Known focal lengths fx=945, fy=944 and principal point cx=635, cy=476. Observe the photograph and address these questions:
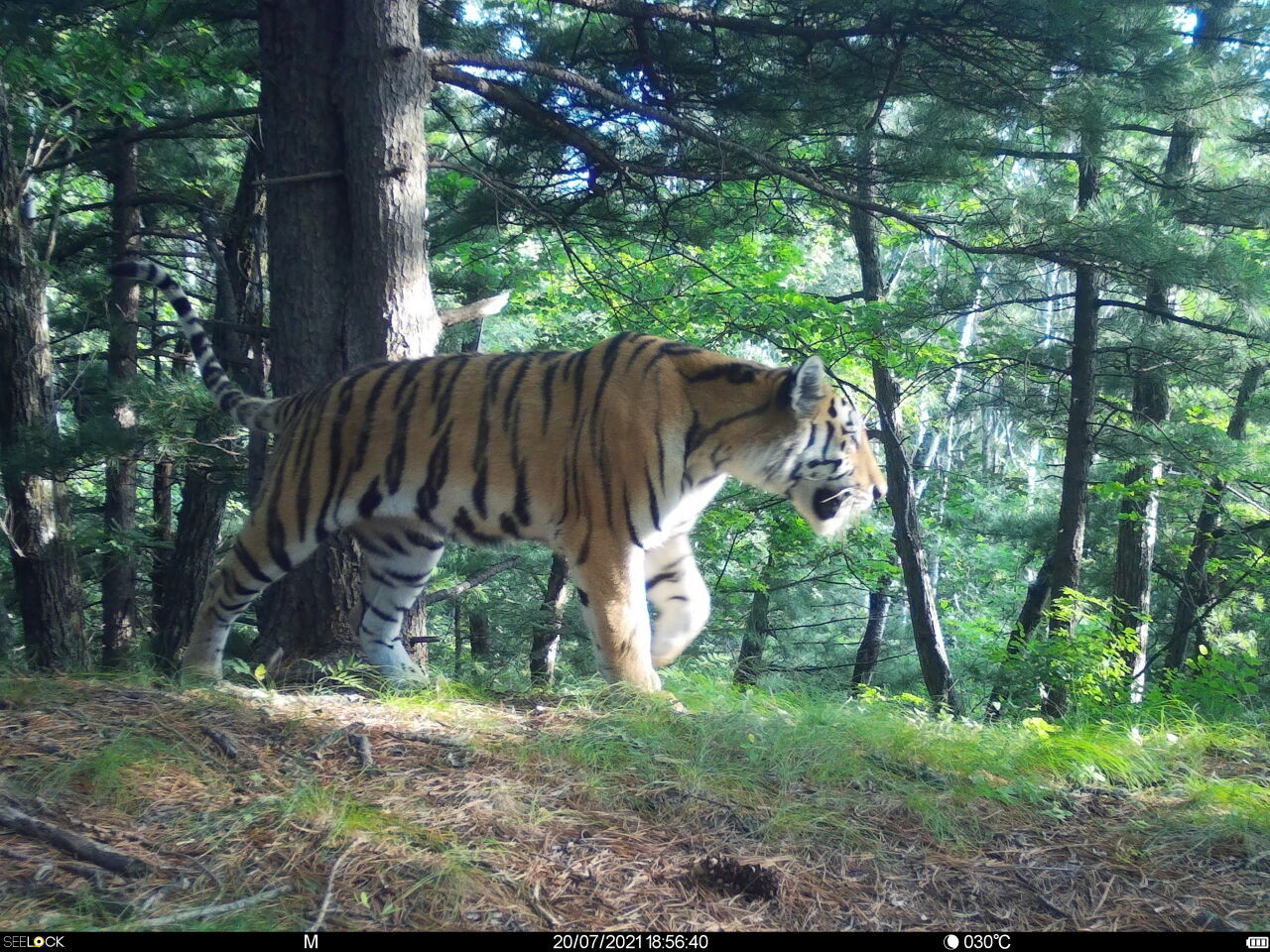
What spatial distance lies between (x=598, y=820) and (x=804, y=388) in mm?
3098

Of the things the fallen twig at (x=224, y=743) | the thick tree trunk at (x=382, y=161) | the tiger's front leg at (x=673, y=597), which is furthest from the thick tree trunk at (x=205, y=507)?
the fallen twig at (x=224, y=743)

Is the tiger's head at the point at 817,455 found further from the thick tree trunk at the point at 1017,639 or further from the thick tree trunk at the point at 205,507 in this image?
the thick tree trunk at the point at 205,507

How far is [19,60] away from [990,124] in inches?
269

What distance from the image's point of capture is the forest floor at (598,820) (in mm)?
2814

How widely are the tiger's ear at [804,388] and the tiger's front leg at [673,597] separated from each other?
118 centimetres

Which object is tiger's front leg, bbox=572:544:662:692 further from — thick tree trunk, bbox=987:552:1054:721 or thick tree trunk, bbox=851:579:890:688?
thick tree trunk, bbox=851:579:890:688

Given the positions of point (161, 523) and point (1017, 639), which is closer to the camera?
point (1017, 639)

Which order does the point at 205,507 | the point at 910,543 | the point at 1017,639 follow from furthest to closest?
the point at 910,543 < the point at 205,507 < the point at 1017,639

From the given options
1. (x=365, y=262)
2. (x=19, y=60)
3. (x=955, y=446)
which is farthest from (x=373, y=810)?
(x=955, y=446)

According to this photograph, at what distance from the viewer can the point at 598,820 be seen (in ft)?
11.3

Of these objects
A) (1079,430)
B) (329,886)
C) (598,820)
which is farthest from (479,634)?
(329,886)

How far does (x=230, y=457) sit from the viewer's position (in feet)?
30.1

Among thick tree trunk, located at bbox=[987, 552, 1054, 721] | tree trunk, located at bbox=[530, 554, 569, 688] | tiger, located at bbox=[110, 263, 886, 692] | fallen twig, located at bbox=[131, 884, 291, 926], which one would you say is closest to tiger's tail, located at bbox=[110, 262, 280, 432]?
tiger, located at bbox=[110, 263, 886, 692]

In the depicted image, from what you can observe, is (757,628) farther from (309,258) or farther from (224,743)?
(224,743)
